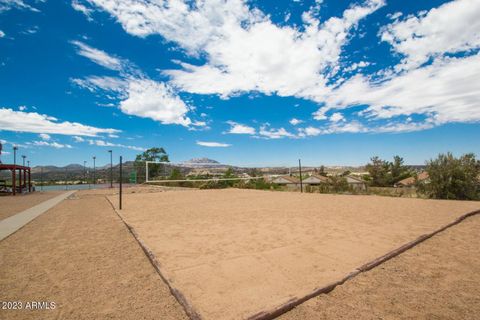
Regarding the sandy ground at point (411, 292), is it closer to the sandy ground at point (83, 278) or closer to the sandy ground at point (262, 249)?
the sandy ground at point (262, 249)

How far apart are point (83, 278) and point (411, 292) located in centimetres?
357

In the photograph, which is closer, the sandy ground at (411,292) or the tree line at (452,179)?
the sandy ground at (411,292)

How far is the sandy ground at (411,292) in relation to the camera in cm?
207

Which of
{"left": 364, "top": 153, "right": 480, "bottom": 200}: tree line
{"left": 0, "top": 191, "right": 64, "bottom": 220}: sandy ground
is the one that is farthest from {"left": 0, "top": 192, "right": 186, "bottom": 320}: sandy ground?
{"left": 364, "top": 153, "right": 480, "bottom": 200}: tree line

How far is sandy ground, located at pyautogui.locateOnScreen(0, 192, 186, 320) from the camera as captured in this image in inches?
84.3

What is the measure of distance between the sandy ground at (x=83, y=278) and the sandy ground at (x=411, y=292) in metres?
1.37

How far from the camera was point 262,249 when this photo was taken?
3.64 metres

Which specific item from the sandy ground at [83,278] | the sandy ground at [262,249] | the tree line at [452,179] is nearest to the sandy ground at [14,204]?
the sandy ground at [83,278]

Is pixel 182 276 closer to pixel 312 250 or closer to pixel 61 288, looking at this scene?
pixel 61 288

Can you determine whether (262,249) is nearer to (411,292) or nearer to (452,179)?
(411,292)

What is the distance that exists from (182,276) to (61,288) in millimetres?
1260

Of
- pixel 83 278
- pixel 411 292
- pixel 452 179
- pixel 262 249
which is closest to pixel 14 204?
pixel 83 278

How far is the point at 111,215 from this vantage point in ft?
23.0

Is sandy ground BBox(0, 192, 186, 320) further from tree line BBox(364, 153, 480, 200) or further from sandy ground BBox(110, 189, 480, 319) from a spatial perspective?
tree line BBox(364, 153, 480, 200)
